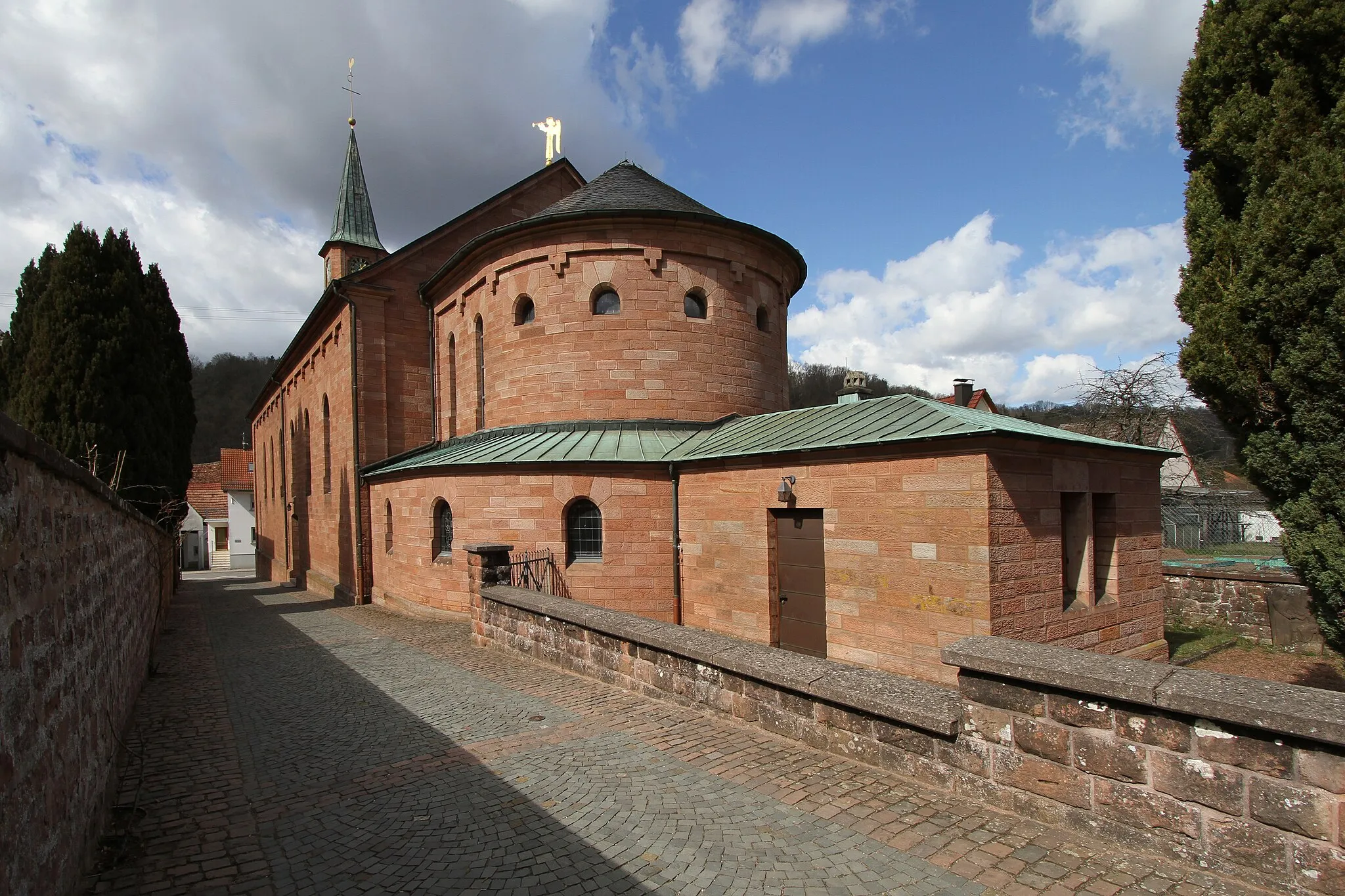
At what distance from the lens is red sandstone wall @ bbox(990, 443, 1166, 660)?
7.85 meters

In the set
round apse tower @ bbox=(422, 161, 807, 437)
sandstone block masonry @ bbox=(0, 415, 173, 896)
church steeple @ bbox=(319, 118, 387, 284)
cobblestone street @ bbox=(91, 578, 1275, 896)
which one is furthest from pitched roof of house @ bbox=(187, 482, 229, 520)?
sandstone block masonry @ bbox=(0, 415, 173, 896)

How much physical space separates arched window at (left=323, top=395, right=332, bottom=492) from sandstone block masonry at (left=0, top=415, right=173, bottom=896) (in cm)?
1714

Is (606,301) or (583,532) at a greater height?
(606,301)

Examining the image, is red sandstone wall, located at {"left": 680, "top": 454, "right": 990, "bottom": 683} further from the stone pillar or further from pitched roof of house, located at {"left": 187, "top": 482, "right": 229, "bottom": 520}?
pitched roof of house, located at {"left": 187, "top": 482, "right": 229, "bottom": 520}

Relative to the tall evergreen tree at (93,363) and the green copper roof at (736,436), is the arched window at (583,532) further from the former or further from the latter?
the tall evergreen tree at (93,363)

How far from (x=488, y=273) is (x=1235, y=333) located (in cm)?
1366

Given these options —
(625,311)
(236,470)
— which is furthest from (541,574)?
(236,470)

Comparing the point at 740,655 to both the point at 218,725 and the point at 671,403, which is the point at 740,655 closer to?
the point at 218,725

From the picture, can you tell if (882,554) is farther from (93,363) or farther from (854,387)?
(93,363)

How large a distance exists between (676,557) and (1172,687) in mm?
9475

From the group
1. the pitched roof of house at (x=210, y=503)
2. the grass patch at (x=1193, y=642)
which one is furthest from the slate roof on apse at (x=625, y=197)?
the pitched roof of house at (x=210, y=503)

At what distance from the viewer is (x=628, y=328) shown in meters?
14.5

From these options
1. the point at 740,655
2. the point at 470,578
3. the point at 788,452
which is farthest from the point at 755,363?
the point at 740,655

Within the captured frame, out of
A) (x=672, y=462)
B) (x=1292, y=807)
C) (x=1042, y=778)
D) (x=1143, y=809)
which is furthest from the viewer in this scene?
(x=672, y=462)
